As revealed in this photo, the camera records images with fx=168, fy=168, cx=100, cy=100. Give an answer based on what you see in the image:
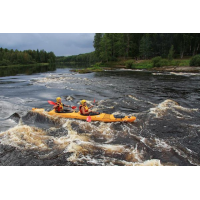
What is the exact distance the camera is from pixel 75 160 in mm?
6035

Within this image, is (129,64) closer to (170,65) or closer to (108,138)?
(170,65)

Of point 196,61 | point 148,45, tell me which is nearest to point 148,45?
point 148,45

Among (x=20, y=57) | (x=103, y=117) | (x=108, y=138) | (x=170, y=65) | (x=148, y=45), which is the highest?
(x=148, y=45)

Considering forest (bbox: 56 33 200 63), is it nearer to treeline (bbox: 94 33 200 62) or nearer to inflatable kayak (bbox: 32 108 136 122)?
treeline (bbox: 94 33 200 62)

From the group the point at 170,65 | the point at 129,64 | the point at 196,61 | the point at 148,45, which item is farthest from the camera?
the point at 148,45

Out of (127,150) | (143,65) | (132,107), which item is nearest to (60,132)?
(127,150)

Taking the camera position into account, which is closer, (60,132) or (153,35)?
(60,132)

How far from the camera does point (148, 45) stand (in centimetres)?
4991

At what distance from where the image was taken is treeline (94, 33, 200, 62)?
157ft
